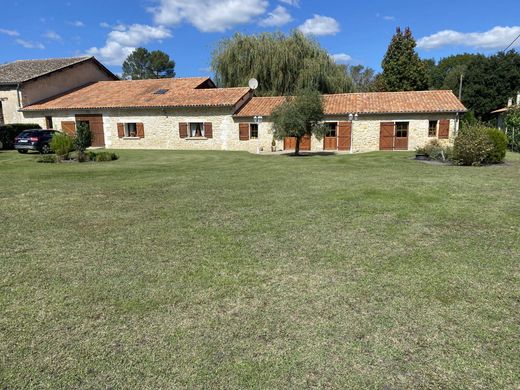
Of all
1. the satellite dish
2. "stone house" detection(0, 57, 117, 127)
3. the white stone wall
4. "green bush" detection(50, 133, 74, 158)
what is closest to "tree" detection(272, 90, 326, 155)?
the white stone wall

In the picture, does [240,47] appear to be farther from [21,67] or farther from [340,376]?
[340,376]

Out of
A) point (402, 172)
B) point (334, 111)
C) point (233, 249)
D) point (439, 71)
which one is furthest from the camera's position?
point (439, 71)

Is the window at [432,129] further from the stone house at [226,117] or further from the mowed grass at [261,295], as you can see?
the mowed grass at [261,295]

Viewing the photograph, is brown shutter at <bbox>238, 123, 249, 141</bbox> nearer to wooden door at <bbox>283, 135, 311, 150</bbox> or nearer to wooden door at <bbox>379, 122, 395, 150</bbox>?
wooden door at <bbox>283, 135, 311, 150</bbox>

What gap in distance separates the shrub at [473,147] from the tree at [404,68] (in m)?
24.2

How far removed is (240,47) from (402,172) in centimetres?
2072

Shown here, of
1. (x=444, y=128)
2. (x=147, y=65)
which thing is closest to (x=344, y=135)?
(x=444, y=128)

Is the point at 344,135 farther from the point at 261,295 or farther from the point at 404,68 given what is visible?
the point at 261,295

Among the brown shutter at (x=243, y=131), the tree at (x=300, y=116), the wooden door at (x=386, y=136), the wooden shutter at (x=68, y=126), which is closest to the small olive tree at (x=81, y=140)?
the tree at (x=300, y=116)

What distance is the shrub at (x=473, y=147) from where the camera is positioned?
13.2m

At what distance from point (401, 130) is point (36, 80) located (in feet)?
85.0

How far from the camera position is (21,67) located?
94.6ft

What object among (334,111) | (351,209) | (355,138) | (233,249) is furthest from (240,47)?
(233,249)

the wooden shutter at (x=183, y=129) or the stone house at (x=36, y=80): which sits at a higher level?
the stone house at (x=36, y=80)
